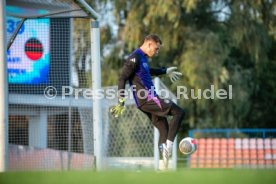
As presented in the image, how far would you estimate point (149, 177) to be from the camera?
3.78 m

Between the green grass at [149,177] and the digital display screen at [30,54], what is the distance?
9221 mm

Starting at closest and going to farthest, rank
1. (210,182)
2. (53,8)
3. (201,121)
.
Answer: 1. (210,182)
2. (53,8)
3. (201,121)

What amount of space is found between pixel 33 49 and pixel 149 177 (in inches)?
476

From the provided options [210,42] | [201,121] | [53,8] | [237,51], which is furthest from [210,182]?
[237,51]

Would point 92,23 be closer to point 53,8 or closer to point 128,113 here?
point 53,8

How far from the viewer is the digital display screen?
13.3 meters

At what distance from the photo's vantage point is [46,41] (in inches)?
572

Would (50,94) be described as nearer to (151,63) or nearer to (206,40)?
(206,40)

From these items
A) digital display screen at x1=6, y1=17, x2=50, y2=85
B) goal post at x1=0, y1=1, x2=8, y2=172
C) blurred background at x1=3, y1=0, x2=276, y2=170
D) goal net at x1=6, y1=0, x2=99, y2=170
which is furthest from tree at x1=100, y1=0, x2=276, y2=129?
goal post at x1=0, y1=1, x2=8, y2=172

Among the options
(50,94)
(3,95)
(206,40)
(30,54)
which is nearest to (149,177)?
(3,95)

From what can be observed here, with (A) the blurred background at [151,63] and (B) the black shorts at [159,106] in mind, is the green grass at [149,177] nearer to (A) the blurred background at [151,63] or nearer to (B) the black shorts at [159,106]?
(B) the black shorts at [159,106]

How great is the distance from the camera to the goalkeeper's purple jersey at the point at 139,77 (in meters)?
8.23

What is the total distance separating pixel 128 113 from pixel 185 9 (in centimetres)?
885

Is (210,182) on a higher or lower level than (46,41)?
lower
